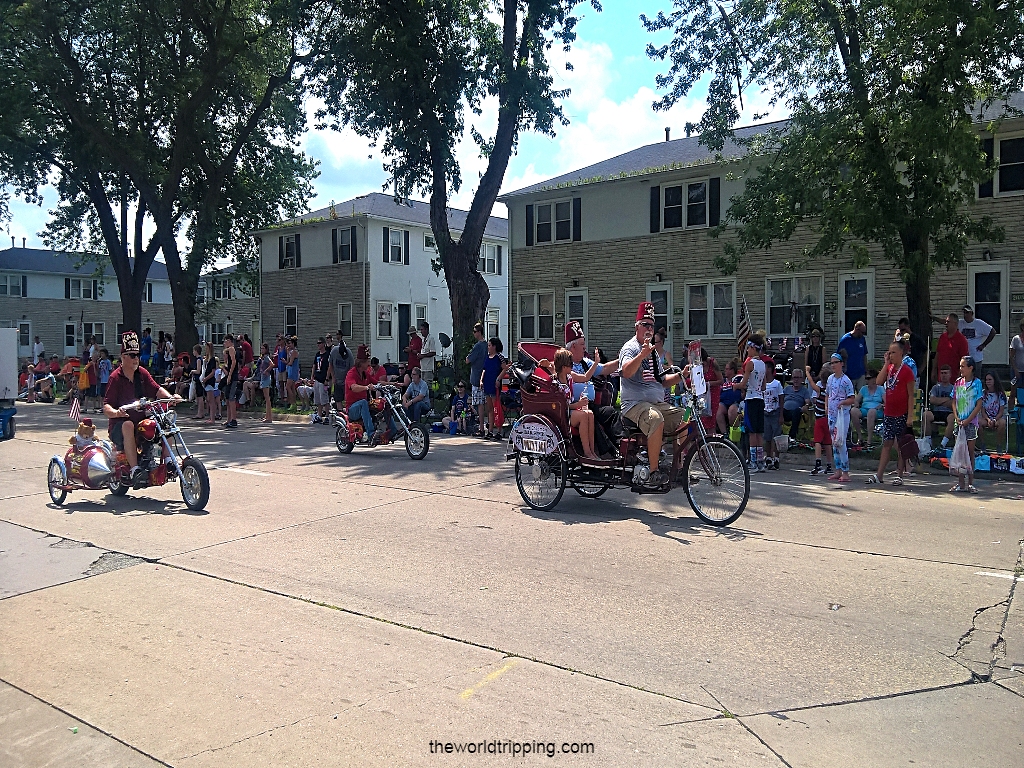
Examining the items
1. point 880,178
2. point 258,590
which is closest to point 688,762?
point 258,590

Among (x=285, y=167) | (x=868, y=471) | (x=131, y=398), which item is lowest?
(x=868, y=471)

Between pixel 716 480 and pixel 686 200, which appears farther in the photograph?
pixel 686 200

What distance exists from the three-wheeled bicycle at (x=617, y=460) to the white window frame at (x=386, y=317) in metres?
28.3

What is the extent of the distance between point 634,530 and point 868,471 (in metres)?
6.81

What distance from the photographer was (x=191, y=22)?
2744 cm

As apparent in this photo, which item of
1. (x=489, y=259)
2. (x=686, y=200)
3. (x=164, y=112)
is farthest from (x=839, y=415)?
(x=489, y=259)

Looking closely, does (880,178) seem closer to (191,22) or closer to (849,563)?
(849,563)

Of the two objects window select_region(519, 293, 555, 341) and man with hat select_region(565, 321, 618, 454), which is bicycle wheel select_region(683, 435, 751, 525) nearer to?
man with hat select_region(565, 321, 618, 454)

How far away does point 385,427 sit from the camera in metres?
15.1

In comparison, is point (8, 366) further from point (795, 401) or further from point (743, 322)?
point (743, 322)

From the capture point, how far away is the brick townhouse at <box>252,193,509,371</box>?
38.0 metres

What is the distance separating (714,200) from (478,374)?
454 inches

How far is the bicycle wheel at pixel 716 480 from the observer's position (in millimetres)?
8641

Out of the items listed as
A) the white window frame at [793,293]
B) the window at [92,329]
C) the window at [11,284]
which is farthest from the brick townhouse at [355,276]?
the window at [11,284]
